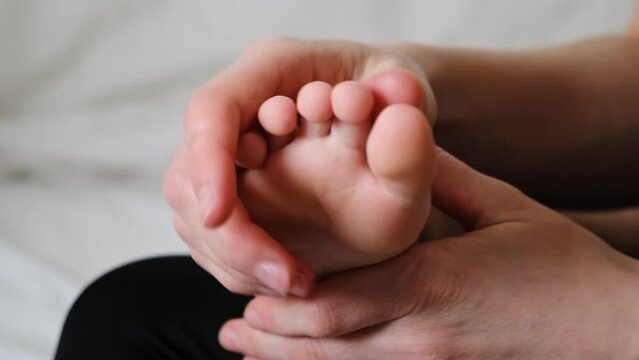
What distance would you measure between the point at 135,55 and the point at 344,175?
2.04 feet

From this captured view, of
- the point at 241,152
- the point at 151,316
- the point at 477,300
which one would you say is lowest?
the point at 151,316

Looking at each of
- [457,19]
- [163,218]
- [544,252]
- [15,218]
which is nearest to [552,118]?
[544,252]

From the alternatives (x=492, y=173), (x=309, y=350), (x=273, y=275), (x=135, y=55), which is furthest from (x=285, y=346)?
(x=135, y=55)

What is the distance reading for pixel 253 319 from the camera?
500 mm

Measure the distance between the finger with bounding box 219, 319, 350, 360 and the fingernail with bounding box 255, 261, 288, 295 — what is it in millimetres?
111

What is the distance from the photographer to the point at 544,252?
1.63 ft

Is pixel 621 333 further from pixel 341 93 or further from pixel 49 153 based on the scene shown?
pixel 49 153

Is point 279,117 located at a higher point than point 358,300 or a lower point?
higher

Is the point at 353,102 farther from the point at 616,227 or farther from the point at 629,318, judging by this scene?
the point at 616,227

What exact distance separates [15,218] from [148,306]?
1.00 feet

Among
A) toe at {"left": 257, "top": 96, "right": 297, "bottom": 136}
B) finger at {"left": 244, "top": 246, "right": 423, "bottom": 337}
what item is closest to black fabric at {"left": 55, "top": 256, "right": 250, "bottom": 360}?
finger at {"left": 244, "top": 246, "right": 423, "bottom": 337}

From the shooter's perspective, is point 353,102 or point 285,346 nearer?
point 353,102

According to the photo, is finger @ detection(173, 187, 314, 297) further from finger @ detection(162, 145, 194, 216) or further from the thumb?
the thumb

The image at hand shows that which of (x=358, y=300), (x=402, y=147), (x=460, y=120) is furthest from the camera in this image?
(x=460, y=120)
